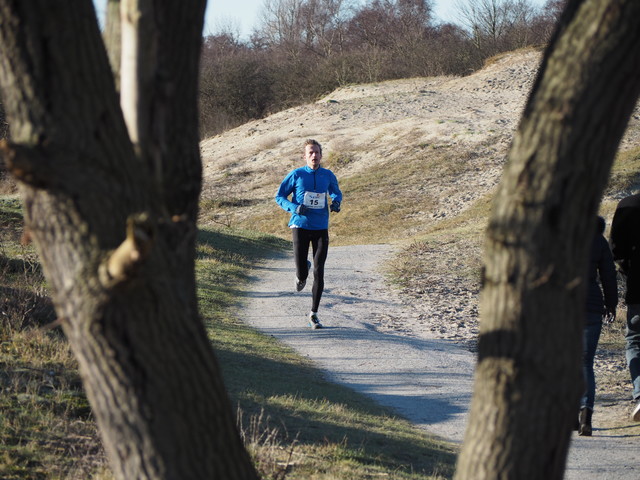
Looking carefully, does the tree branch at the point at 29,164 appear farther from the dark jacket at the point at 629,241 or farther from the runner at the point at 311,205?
the runner at the point at 311,205

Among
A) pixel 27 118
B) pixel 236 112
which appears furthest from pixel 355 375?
pixel 236 112

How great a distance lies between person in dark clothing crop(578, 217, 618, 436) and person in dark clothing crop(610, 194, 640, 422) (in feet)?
0.63

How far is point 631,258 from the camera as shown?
22.6 ft

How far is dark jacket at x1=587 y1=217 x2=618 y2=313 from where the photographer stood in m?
6.63

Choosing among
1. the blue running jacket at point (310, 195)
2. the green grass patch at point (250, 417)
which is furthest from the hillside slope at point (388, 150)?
the green grass patch at point (250, 417)

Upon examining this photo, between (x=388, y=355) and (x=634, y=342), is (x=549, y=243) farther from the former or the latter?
(x=388, y=355)

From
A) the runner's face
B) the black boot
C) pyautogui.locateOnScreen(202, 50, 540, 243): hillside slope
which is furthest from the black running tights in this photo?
pyautogui.locateOnScreen(202, 50, 540, 243): hillside slope

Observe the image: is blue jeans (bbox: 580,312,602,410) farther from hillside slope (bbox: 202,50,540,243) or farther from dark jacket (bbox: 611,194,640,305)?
hillside slope (bbox: 202,50,540,243)

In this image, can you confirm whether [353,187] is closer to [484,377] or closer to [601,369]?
[601,369]

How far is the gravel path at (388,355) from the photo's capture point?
21.5 feet

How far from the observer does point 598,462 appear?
6098 millimetres

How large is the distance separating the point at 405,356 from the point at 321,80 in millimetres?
44577

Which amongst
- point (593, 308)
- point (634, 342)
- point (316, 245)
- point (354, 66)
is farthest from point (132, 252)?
point (354, 66)

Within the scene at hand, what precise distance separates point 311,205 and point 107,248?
6.68m
